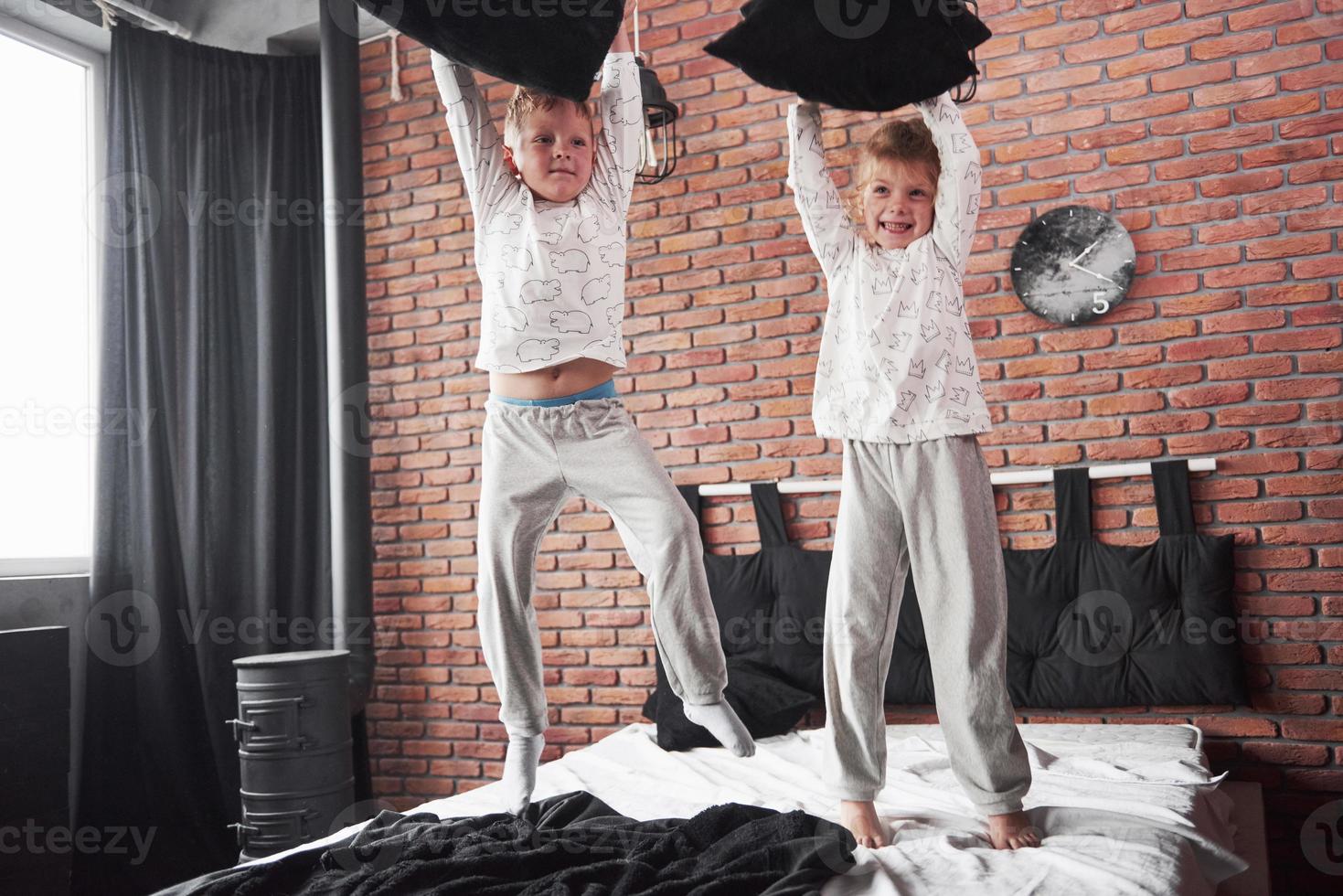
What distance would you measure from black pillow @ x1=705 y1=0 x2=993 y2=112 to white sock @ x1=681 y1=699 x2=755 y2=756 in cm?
128

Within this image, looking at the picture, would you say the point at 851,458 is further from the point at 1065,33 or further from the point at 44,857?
the point at 44,857

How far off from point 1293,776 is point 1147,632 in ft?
1.82

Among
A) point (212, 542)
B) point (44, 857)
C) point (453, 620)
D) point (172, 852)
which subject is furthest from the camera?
point (453, 620)

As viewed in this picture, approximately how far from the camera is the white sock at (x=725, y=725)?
217cm

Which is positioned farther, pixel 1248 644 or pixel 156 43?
pixel 156 43

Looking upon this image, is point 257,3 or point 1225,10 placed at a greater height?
point 257,3

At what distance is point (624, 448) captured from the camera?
2148 millimetres

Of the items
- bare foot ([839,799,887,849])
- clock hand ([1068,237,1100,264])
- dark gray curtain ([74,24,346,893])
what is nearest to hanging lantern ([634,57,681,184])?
clock hand ([1068,237,1100,264])

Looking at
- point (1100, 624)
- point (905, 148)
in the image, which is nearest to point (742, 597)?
point (1100, 624)

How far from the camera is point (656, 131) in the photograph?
4016 mm

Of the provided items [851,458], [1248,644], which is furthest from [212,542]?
[1248,644]

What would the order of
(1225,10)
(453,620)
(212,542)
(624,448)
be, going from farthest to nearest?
(453,620)
(212,542)
(1225,10)
(624,448)

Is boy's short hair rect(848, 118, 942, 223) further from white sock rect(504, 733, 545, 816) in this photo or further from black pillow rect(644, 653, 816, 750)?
black pillow rect(644, 653, 816, 750)

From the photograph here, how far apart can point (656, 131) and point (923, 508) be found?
7.65 feet
